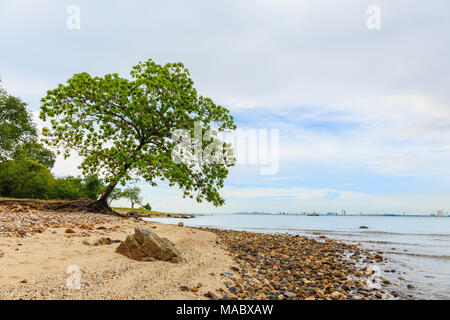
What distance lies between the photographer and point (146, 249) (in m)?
9.33

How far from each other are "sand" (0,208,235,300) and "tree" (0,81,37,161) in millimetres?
33528

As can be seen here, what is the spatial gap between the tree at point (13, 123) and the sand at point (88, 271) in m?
33.5

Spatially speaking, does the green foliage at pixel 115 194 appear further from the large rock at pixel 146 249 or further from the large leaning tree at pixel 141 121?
the large rock at pixel 146 249

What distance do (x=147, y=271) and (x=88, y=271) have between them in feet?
5.29

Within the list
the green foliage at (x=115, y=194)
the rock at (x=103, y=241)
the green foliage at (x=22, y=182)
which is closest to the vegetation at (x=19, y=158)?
the green foliage at (x=22, y=182)

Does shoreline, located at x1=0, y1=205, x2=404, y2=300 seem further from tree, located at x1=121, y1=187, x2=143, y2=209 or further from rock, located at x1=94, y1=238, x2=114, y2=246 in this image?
tree, located at x1=121, y1=187, x2=143, y2=209

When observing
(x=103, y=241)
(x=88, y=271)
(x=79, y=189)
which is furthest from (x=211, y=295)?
(x=79, y=189)

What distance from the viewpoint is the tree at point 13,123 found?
37062 mm

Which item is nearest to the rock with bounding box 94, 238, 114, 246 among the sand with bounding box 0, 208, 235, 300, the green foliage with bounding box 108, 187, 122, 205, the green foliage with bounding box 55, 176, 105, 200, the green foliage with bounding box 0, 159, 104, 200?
the sand with bounding box 0, 208, 235, 300

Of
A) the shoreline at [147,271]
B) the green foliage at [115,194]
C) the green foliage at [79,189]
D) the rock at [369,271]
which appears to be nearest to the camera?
the shoreline at [147,271]

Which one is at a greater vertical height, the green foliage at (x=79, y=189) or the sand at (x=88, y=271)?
the green foliage at (x=79, y=189)
